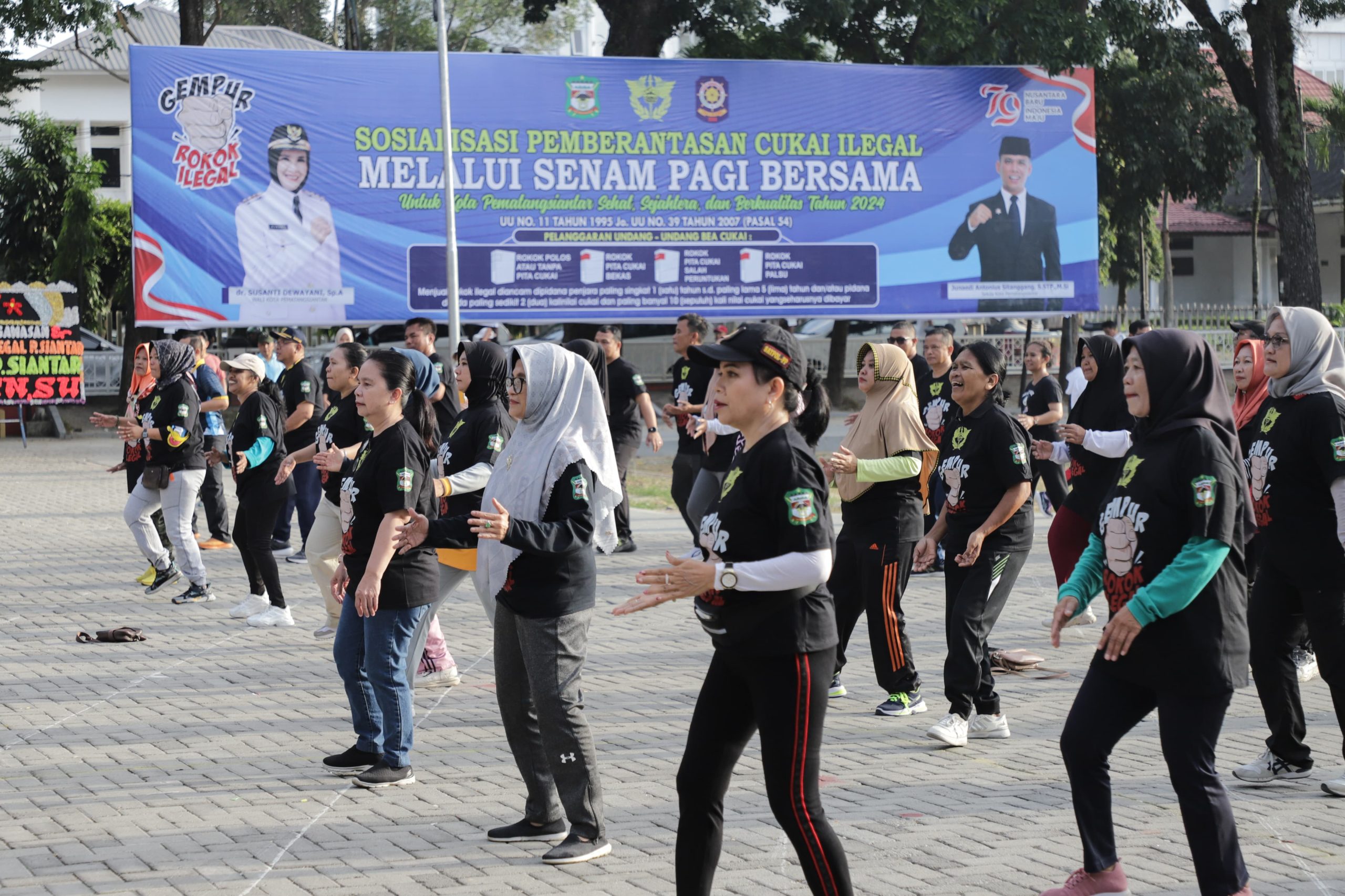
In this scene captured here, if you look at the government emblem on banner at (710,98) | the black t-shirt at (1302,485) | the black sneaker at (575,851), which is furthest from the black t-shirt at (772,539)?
the government emblem on banner at (710,98)

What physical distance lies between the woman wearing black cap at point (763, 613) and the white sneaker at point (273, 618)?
21.5 feet

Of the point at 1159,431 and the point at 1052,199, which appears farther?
the point at 1052,199

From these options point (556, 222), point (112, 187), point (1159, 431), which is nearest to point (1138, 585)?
point (1159, 431)

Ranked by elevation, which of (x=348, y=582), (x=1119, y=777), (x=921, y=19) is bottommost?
(x=1119, y=777)

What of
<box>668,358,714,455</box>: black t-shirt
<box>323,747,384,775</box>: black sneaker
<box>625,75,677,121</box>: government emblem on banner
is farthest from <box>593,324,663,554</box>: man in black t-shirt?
<box>625,75,677,121</box>: government emblem on banner

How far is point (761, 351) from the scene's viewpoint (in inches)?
165

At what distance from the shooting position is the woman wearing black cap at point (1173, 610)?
433 centimetres

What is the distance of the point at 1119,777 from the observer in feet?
21.2

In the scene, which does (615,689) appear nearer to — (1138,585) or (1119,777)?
(1119,777)

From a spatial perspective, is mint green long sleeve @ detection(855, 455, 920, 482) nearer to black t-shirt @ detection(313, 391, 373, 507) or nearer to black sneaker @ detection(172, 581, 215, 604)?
black t-shirt @ detection(313, 391, 373, 507)

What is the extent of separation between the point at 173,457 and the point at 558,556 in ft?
21.4

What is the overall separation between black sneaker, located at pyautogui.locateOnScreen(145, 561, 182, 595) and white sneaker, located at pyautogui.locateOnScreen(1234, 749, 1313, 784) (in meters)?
8.27

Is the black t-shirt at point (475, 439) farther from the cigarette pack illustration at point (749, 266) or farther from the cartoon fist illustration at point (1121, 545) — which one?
the cigarette pack illustration at point (749, 266)

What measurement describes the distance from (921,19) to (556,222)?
750 cm
